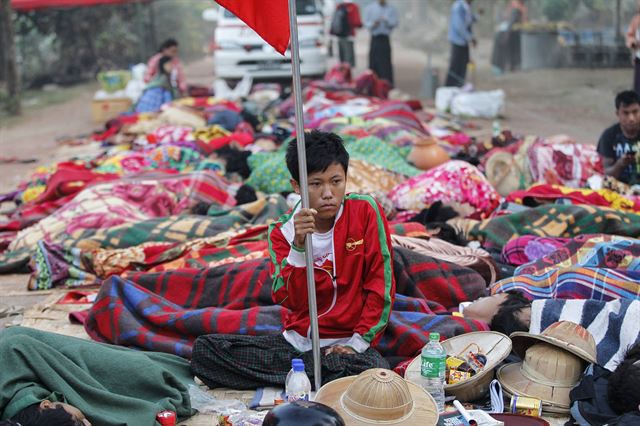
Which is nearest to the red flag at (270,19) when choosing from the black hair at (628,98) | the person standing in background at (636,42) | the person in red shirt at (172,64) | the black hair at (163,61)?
the black hair at (628,98)

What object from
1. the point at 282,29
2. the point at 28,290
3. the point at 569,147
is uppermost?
the point at 282,29

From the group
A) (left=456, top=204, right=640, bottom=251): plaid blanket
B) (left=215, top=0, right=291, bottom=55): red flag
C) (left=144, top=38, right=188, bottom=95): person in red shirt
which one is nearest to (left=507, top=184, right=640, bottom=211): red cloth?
(left=456, top=204, right=640, bottom=251): plaid blanket

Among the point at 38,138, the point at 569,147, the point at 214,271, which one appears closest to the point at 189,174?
the point at 214,271

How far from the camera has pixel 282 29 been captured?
12.1ft

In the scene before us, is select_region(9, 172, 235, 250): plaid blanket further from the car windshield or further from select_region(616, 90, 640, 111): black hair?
the car windshield

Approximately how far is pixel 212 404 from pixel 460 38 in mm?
13076

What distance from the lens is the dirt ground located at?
12.9 meters

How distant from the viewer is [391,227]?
19.7 ft

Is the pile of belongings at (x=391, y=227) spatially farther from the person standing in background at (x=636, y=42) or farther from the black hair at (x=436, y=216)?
the person standing in background at (x=636, y=42)

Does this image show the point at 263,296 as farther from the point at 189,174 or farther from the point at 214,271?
the point at 189,174

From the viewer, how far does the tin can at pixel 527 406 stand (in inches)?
152

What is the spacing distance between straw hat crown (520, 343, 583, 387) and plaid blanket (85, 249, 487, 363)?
61 cm

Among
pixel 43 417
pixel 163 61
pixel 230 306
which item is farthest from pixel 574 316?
pixel 163 61

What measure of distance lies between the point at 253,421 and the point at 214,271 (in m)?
1.66
